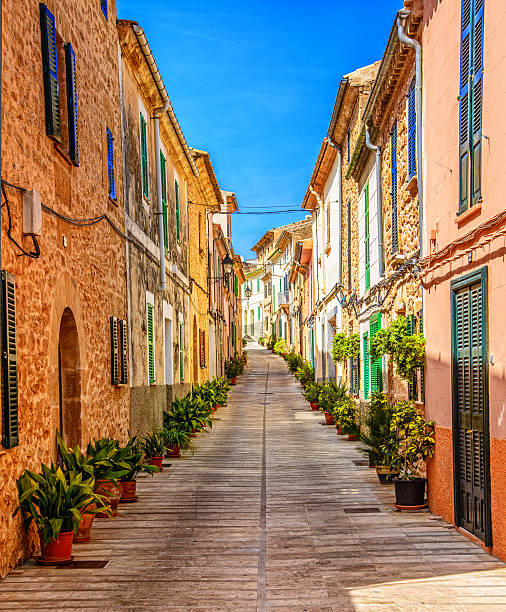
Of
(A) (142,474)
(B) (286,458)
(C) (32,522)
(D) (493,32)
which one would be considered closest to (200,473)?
(A) (142,474)

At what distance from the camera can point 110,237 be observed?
36.5ft

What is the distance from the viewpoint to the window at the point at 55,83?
7875 mm

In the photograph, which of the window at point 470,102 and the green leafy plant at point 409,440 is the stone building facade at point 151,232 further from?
the window at point 470,102

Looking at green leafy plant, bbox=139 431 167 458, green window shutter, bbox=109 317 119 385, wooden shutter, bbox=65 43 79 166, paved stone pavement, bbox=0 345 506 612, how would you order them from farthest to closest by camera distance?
green leafy plant, bbox=139 431 167 458 → green window shutter, bbox=109 317 119 385 → wooden shutter, bbox=65 43 79 166 → paved stone pavement, bbox=0 345 506 612

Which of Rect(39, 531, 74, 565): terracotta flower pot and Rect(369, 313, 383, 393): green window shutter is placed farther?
Rect(369, 313, 383, 393): green window shutter

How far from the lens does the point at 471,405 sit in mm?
7906

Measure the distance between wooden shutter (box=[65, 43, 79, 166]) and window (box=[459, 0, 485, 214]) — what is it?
14.6ft

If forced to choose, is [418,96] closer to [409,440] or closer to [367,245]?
[409,440]

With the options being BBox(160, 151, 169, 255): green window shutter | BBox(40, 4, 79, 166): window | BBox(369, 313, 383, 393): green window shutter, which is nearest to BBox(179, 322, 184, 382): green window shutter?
BBox(160, 151, 169, 255): green window shutter

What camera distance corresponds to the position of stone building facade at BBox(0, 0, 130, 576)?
22.1ft

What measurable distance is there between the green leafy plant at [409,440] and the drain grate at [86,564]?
4.13m

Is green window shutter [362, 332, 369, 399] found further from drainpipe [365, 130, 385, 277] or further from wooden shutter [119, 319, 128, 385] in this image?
wooden shutter [119, 319, 128, 385]

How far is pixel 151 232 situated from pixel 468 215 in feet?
28.0

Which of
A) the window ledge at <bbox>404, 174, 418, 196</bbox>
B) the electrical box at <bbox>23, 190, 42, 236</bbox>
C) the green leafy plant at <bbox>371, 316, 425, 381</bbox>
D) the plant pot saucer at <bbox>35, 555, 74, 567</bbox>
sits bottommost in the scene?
the plant pot saucer at <bbox>35, 555, 74, 567</bbox>
